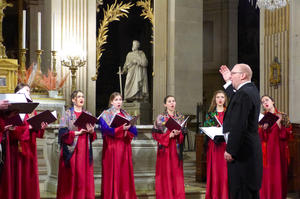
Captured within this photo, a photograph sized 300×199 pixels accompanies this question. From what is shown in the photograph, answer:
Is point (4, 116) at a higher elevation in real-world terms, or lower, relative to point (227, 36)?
lower

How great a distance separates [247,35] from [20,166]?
43.3ft

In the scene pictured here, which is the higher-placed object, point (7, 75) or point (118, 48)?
point (118, 48)

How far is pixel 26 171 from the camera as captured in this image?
5883mm

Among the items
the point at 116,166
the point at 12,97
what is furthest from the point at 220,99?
the point at 12,97

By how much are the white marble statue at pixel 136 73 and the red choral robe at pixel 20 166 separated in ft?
21.7

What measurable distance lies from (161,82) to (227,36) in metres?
5.67

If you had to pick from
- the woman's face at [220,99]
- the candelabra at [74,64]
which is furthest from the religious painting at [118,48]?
the woman's face at [220,99]

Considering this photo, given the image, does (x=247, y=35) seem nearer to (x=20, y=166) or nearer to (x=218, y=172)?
(x=218, y=172)

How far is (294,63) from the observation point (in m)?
9.52

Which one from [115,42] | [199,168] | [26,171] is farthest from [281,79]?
[115,42]

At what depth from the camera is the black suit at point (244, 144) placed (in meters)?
4.36

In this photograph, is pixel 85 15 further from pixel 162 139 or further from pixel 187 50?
pixel 162 139

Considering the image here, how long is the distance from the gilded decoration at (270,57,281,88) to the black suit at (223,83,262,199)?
559 cm

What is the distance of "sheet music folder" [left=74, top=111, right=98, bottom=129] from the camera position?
5727 mm
